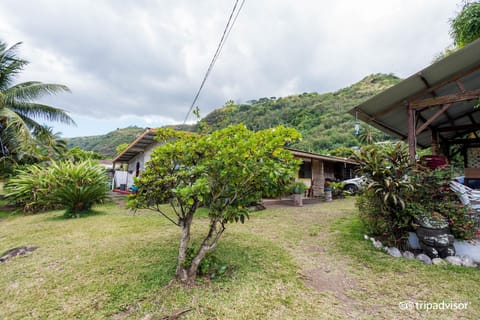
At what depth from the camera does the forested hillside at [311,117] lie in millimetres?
33103

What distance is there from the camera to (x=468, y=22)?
4852 mm

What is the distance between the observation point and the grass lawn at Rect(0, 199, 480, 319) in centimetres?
197

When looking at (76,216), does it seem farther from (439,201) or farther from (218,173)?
(439,201)

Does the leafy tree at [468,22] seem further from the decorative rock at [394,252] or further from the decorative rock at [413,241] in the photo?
the decorative rock at [394,252]

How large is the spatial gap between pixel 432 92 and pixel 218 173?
5.59 meters

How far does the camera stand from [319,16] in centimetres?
548

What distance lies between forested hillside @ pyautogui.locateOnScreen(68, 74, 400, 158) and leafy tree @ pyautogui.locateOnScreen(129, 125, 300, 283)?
101 ft

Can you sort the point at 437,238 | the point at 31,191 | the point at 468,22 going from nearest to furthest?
the point at 437,238, the point at 468,22, the point at 31,191

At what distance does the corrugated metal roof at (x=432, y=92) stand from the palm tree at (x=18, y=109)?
38.9 feet

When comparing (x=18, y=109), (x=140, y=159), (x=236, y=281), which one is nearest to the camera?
(x=236, y=281)

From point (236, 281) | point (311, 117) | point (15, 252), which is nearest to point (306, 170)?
point (236, 281)

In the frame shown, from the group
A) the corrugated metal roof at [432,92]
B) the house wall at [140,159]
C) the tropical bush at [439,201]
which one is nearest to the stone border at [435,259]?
the tropical bush at [439,201]

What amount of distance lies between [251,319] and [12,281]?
10.1 ft

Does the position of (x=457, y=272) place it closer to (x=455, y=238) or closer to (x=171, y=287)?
(x=455, y=238)
